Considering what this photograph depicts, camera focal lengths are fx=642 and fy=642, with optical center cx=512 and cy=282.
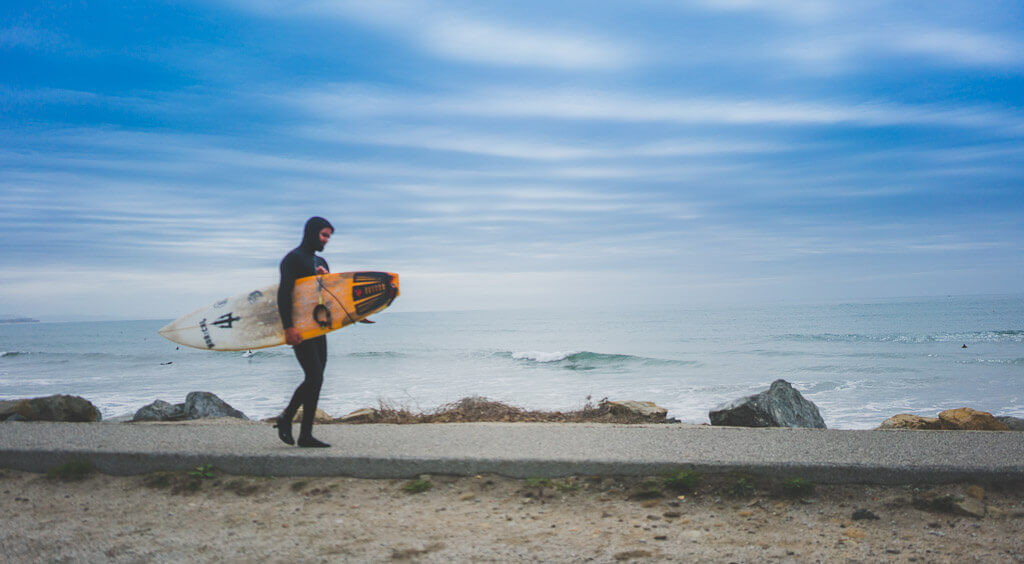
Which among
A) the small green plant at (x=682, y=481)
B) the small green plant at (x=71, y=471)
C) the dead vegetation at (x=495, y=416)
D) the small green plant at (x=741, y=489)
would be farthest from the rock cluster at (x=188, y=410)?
the small green plant at (x=741, y=489)

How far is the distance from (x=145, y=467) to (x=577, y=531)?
3341mm

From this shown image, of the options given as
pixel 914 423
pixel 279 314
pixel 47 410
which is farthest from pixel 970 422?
pixel 47 410

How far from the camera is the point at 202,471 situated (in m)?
4.56

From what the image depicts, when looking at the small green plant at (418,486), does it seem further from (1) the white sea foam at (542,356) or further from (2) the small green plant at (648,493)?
(1) the white sea foam at (542,356)

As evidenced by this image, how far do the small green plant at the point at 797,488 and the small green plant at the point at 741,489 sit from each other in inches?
7.7

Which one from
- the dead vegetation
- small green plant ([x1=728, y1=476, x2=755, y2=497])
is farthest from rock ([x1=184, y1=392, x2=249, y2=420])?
small green plant ([x1=728, y1=476, x2=755, y2=497])

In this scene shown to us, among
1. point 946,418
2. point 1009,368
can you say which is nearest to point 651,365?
point 1009,368

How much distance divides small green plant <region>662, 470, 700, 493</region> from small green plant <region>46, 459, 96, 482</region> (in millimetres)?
4181

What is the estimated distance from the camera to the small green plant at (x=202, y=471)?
4539 millimetres

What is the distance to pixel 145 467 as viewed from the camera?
4.77 metres

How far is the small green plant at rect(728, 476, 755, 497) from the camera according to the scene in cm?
389

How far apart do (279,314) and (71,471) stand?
1.84m

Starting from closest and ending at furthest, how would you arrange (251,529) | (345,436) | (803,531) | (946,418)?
(803,531), (251,529), (345,436), (946,418)

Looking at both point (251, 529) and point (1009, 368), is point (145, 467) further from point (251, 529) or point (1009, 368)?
point (1009, 368)
